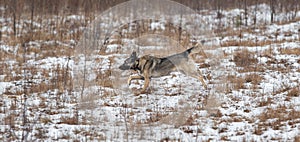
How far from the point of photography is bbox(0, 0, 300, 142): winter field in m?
6.09

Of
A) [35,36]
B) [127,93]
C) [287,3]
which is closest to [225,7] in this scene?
[287,3]

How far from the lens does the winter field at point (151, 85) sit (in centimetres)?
609

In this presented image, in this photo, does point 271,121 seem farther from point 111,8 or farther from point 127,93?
point 111,8

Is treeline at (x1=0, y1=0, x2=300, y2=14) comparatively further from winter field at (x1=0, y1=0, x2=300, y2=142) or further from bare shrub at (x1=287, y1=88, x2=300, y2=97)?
bare shrub at (x1=287, y1=88, x2=300, y2=97)

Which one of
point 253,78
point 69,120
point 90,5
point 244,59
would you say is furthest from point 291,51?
point 90,5

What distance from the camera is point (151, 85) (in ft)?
27.4

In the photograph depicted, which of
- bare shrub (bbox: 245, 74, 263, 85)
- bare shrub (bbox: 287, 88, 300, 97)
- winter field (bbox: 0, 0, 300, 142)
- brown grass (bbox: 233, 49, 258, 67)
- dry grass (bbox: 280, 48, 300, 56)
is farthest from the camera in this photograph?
dry grass (bbox: 280, 48, 300, 56)

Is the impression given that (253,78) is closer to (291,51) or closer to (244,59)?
(244,59)

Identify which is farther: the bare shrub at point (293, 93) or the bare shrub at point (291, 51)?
the bare shrub at point (291, 51)

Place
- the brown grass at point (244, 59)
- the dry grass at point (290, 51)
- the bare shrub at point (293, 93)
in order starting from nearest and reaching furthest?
the bare shrub at point (293, 93) < the brown grass at point (244, 59) < the dry grass at point (290, 51)

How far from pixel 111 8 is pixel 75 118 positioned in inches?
336

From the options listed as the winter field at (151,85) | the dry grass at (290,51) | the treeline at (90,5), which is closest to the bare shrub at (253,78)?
the winter field at (151,85)

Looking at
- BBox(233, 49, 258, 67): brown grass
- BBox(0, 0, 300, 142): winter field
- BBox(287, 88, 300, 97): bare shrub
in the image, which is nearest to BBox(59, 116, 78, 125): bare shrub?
Result: BBox(0, 0, 300, 142): winter field

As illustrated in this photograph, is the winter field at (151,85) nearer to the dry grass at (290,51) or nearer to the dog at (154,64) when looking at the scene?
the dry grass at (290,51)
